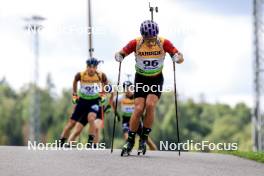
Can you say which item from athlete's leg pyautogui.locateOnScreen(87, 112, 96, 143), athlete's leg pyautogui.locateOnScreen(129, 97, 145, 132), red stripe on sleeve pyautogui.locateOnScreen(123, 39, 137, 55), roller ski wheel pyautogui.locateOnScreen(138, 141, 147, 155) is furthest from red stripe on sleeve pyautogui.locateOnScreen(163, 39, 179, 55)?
athlete's leg pyautogui.locateOnScreen(87, 112, 96, 143)

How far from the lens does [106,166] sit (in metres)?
12.1

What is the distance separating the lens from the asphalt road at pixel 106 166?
11.3 metres

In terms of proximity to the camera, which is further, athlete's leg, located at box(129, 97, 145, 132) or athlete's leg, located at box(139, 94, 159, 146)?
athlete's leg, located at box(129, 97, 145, 132)

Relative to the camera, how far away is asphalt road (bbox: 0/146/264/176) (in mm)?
11336

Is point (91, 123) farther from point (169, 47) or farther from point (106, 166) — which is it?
point (106, 166)

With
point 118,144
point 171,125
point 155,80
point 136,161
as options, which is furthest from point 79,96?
point 171,125

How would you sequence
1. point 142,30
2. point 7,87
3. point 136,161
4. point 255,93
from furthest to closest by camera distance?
1. point 7,87
2. point 255,93
3. point 142,30
4. point 136,161

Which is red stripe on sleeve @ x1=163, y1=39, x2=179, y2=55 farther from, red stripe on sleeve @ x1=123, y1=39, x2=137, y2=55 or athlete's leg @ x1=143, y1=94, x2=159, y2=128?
athlete's leg @ x1=143, y1=94, x2=159, y2=128

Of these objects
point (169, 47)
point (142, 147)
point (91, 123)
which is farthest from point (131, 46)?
point (91, 123)

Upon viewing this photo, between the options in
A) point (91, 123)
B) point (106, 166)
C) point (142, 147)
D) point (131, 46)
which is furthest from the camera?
point (91, 123)

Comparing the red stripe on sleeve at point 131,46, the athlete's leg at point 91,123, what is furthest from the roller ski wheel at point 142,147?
the athlete's leg at point 91,123

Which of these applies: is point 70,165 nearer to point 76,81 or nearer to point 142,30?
point 142,30

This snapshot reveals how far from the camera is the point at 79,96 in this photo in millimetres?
19859

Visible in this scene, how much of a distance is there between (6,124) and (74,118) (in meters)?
107
